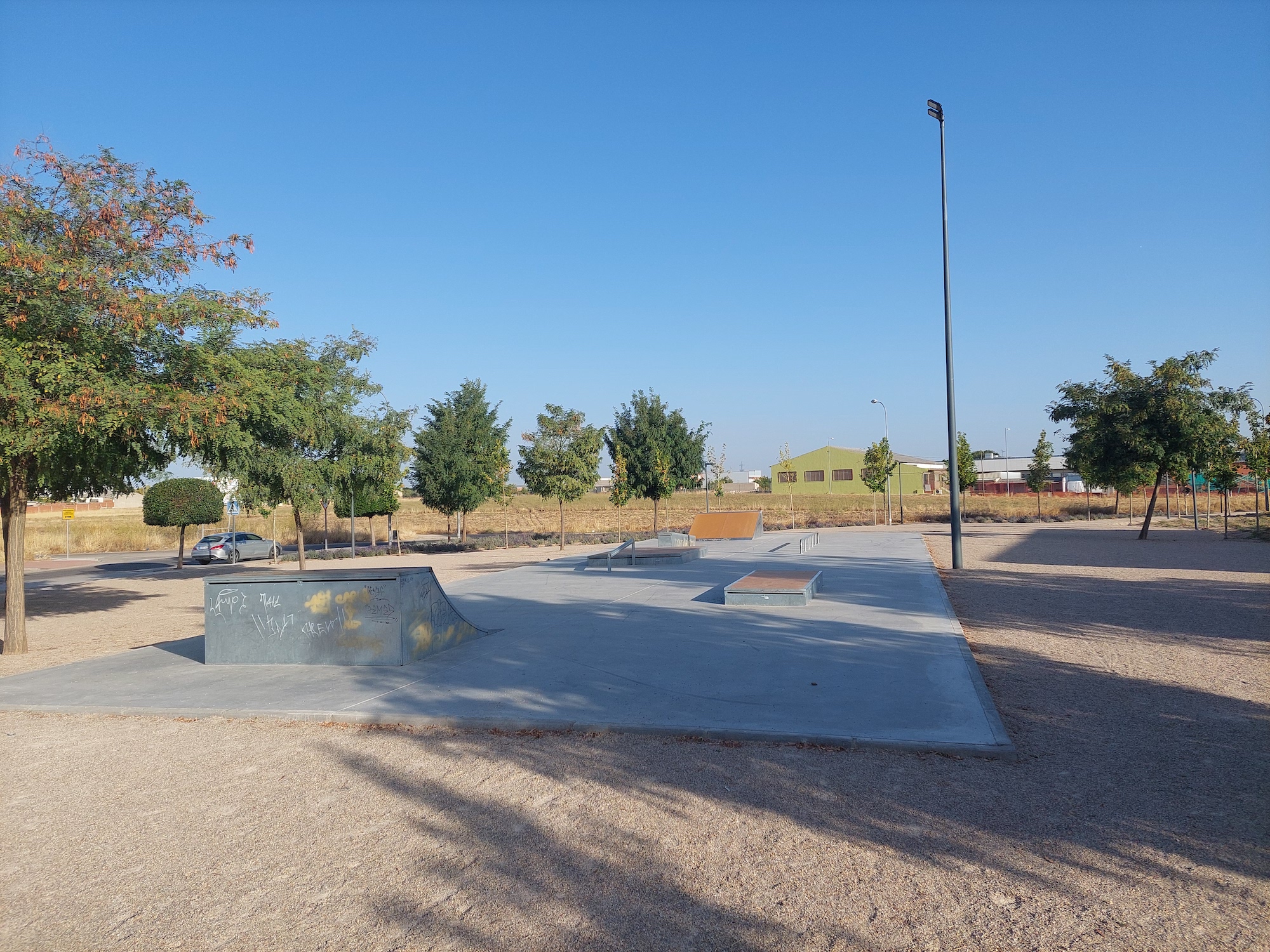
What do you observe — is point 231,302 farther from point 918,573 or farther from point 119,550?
point 119,550

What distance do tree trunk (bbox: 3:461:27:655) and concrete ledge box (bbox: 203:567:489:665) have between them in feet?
11.8

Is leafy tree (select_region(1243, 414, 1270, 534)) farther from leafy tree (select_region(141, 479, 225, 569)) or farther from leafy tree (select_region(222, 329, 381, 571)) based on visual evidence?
leafy tree (select_region(141, 479, 225, 569))

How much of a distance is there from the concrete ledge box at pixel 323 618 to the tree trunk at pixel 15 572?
142 inches

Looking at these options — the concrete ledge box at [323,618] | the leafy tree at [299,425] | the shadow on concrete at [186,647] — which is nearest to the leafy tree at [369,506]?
the leafy tree at [299,425]

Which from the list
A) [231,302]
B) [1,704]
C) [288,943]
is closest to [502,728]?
[288,943]

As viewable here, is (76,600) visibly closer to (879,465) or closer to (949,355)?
(949,355)

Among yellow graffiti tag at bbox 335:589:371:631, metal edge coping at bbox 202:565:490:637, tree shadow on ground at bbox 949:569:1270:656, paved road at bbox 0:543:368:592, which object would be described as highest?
metal edge coping at bbox 202:565:490:637

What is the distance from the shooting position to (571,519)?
193 feet

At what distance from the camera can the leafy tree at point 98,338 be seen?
374 inches

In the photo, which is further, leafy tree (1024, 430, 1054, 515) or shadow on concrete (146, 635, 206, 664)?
leafy tree (1024, 430, 1054, 515)

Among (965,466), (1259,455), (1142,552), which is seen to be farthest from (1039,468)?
(1142,552)

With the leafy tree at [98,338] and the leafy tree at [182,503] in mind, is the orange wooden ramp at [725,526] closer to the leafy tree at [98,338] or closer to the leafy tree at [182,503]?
the leafy tree at [182,503]

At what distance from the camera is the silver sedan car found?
30.9m

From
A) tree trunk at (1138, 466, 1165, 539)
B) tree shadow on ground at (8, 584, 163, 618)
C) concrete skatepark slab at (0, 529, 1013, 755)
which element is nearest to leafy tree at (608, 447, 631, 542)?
tree trunk at (1138, 466, 1165, 539)
